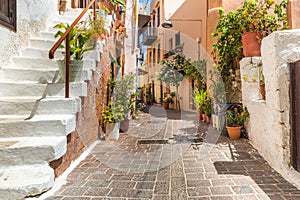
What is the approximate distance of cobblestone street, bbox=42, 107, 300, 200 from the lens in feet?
7.22

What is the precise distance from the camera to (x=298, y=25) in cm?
708

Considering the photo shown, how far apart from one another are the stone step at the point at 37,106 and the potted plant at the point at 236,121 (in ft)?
11.0

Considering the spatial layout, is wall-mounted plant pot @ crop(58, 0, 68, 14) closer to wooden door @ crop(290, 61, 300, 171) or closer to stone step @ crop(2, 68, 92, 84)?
stone step @ crop(2, 68, 92, 84)

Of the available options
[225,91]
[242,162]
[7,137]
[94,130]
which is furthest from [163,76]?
[7,137]

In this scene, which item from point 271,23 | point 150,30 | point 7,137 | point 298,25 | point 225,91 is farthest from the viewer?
point 150,30

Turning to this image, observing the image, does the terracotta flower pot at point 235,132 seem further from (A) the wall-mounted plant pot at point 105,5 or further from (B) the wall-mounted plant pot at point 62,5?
(B) the wall-mounted plant pot at point 62,5

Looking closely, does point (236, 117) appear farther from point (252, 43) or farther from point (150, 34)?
point (150, 34)

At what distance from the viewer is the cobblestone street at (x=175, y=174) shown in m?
2.20

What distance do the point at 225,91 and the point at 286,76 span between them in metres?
3.42

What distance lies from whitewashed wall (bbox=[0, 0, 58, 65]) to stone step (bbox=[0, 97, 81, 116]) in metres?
1.05

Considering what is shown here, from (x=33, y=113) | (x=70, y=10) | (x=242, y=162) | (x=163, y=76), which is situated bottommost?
(x=242, y=162)

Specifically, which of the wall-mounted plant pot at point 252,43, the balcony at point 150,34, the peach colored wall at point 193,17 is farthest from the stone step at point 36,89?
the balcony at point 150,34

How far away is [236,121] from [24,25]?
16.3 feet

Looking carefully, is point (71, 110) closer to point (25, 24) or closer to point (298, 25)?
point (25, 24)
